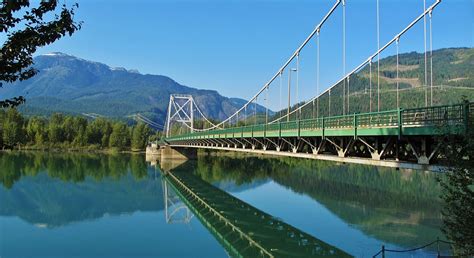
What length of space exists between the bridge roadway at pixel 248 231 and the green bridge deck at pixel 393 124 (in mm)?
4852

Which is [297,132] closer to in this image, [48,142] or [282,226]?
[282,226]

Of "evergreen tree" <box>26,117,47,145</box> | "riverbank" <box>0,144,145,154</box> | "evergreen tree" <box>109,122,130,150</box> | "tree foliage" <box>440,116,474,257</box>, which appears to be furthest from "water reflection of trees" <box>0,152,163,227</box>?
"evergreen tree" <box>109,122,130,150</box>

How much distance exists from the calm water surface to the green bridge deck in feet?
16.4

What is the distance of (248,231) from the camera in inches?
907

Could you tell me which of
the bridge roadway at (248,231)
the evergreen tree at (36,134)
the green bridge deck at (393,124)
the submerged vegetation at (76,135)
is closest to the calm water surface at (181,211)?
the bridge roadway at (248,231)

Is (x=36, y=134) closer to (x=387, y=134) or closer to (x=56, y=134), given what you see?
(x=56, y=134)

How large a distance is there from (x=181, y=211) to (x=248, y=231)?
9.63 meters

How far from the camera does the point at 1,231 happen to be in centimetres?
2420

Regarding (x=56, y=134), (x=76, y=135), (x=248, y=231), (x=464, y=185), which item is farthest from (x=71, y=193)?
(x=76, y=135)

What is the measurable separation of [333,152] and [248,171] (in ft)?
134

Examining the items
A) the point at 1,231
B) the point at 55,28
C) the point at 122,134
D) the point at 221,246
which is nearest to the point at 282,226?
the point at 221,246

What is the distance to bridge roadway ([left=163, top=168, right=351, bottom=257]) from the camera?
18844 mm

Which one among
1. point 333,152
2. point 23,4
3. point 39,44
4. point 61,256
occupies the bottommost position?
point 61,256

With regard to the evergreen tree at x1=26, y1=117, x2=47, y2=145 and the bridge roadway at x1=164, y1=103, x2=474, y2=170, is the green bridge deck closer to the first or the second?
the bridge roadway at x1=164, y1=103, x2=474, y2=170
